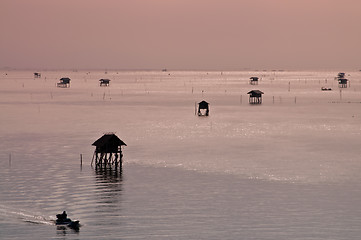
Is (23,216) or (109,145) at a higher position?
(109,145)

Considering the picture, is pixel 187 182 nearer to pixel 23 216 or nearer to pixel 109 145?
pixel 109 145

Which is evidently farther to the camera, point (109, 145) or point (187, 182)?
point (109, 145)

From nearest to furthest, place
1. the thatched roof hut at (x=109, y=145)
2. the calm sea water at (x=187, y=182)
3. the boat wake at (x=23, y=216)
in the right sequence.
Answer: the calm sea water at (x=187, y=182) → the boat wake at (x=23, y=216) → the thatched roof hut at (x=109, y=145)

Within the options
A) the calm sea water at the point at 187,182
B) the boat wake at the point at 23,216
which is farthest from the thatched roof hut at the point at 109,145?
the boat wake at the point at 23,216

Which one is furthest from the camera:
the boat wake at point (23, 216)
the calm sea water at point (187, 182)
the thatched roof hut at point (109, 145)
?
the thatched roof hut at point (109, 145)

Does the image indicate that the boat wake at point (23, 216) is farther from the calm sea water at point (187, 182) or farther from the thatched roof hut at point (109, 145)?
the thatched roof hut at point (109, 145)

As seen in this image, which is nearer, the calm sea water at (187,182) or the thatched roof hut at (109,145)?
the calm sea water at (187,182)

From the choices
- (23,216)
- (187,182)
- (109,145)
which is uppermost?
(109,145)

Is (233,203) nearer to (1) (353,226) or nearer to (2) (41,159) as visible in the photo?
(1) (353,226)

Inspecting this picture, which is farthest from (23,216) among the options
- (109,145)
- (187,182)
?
(109,145)

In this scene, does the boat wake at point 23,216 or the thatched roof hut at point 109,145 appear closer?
the boat wake at point 23,216

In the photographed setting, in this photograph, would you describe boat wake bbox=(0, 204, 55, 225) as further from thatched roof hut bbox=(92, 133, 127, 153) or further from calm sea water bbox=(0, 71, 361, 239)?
thatched roof hut bbox=(92, 133, 127, 153)

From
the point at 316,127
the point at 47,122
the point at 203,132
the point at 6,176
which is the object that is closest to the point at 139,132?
the point at 203,132

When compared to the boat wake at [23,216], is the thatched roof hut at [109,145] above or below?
above
